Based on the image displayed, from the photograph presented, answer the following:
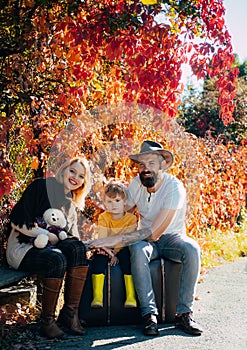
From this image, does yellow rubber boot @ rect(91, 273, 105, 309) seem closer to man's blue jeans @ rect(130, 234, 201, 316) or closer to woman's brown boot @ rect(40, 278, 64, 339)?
man's blue jeans @ rect(130, 234, 201, 316)

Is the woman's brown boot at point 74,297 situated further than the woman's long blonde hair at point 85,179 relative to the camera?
No

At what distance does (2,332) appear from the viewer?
3.71 meters

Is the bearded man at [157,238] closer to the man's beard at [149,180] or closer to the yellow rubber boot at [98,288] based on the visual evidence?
the man's beard at [149,180]

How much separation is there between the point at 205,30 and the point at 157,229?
1.60m

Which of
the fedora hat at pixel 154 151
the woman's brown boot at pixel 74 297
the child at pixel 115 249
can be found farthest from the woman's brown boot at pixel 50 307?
the fedora hat at pixel 154 151

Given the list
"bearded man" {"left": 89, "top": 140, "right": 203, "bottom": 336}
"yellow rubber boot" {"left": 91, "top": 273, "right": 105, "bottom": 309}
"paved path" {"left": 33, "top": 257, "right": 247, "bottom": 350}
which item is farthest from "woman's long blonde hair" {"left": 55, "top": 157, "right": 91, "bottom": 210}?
"paved path" {"left": 33, "top": 257, "right": 247, "bottom": 350}

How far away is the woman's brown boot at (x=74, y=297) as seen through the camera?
3.90 m

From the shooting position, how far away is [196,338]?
3852 millimetres

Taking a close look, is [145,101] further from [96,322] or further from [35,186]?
[96,322]

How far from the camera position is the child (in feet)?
13.3

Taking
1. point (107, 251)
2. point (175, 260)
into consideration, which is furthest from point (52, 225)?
point (175, 260)

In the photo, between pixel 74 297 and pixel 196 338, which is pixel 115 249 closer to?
pixel 74 297

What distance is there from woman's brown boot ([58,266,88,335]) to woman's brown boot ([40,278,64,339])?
5.8 inches

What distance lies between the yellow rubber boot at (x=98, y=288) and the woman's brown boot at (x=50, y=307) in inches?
13.9
